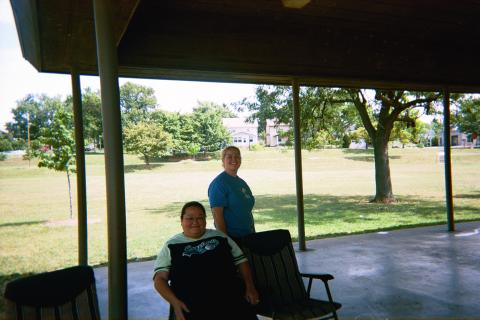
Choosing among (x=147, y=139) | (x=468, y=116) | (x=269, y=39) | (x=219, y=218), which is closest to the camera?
(x=219, y=218)

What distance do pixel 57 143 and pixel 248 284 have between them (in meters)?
8.11

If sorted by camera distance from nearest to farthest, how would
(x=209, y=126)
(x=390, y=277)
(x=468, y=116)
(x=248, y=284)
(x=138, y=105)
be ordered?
(x=248, y=284) → (x=390, y=277) → (x=138, y=105) → (x=209, y=126) → (x=468, y=116)

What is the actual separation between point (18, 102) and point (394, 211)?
1085 cm

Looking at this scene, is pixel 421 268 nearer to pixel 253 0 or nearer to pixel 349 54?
pixel 349 54

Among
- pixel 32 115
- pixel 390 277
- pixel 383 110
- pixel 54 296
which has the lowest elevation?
pixel 390 277

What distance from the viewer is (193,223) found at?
2717mm

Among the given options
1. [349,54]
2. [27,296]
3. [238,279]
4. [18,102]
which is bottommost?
[238,279]

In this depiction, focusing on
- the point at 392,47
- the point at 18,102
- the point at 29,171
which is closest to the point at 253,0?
the point at 392,47

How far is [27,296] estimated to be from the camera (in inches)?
80.0

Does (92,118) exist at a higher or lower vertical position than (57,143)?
higher

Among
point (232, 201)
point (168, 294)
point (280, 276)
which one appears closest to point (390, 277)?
point (280, 276)

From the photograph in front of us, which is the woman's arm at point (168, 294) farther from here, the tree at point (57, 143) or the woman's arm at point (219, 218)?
the tree at point (57, 143)

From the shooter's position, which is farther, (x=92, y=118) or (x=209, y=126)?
(x=209, y=126)

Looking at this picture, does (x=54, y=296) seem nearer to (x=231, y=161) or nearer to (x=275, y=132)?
(x=231, y=161)
